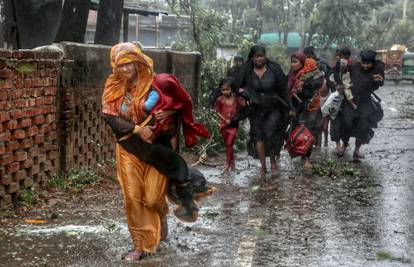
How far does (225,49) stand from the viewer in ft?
89.8

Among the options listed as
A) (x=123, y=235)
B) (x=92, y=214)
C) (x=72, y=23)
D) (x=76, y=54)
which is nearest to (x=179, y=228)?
(x=123, y=235)

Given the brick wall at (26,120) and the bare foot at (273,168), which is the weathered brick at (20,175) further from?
the bare foot at (273,168)

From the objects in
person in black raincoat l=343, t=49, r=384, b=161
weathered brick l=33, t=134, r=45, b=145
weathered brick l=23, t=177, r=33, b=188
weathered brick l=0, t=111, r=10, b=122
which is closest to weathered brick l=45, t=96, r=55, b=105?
weathered brick l=33, t=134, r=45, b=145

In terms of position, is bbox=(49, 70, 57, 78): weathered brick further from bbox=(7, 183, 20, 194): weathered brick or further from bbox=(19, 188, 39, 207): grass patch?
bbox=(7, 183, 20, 194): weathered brick

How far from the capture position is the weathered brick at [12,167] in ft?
25.8

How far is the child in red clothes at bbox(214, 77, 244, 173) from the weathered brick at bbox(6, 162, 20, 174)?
13.5 ft

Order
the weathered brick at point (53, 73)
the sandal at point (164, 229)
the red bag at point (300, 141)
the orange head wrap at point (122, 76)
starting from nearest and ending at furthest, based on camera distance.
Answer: the orange head wrap at point (122, 76) → the sandal at point (164, 229) → the weathered brick at point (53, 73) → the red bag at point (300, 141)

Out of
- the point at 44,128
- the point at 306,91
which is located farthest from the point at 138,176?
the point at 306,91

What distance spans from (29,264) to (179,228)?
1778 millimetres

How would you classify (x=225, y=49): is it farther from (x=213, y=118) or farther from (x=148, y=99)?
(x=148, y=99)

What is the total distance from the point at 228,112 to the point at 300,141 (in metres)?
1.16

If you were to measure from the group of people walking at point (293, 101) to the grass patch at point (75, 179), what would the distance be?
248 centimetres

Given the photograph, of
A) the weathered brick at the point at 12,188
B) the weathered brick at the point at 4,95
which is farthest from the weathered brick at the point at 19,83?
the weathered brick at the point at 12,188

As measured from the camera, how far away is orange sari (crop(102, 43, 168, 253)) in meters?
6.14
